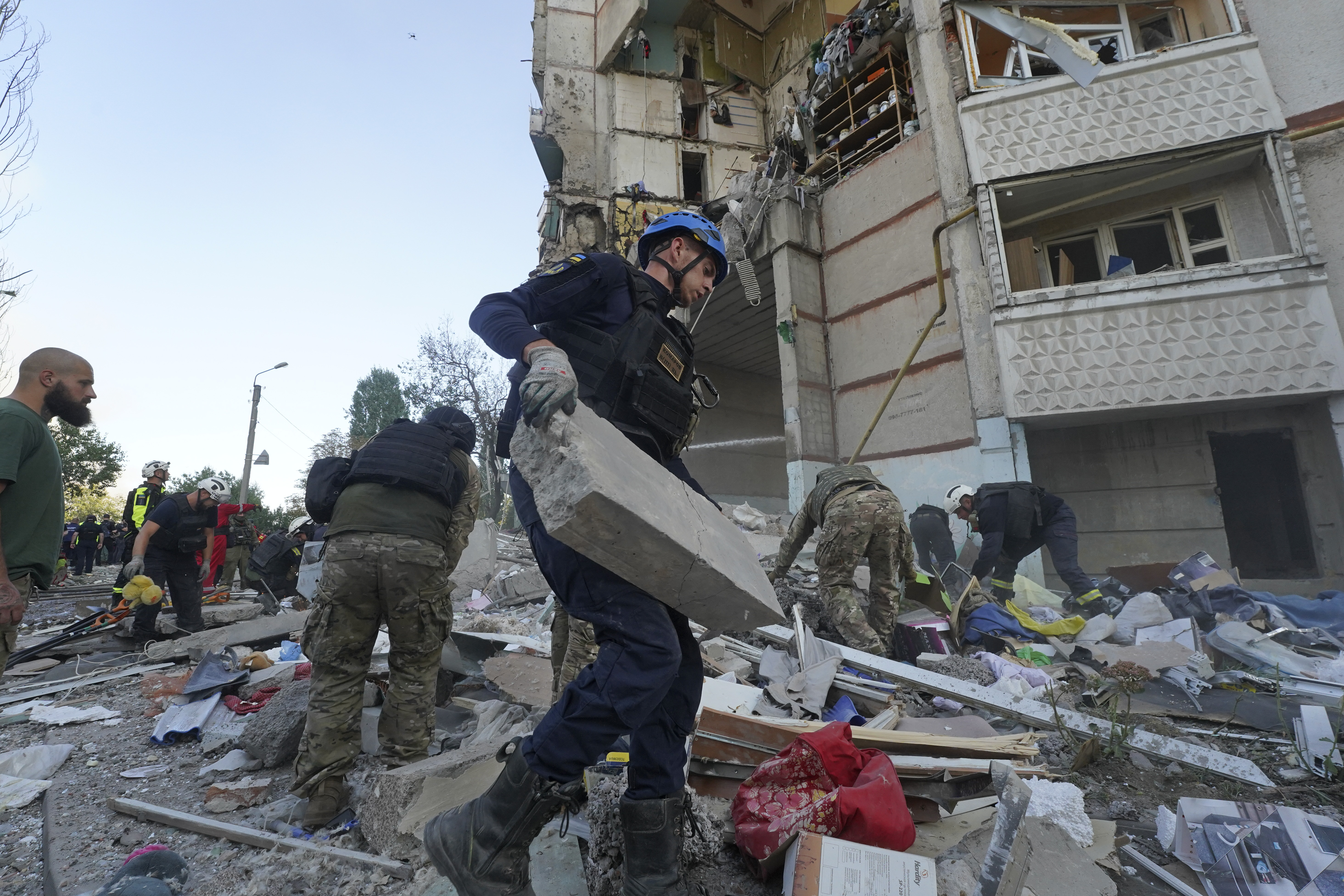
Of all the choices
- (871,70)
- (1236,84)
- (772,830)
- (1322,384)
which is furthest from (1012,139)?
(772,830)

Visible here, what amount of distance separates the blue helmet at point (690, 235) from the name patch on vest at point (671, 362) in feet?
1.12

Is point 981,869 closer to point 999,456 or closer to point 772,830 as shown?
point 772,830

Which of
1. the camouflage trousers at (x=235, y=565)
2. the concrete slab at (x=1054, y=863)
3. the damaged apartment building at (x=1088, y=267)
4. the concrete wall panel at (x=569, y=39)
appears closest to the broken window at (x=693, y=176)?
the concrete wall panel at (x=569, y=39)

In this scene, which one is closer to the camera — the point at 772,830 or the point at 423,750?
the point at 772,830

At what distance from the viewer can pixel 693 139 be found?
14.0 meters

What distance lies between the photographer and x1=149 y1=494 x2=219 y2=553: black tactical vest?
5.18 meters

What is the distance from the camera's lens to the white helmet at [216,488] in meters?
5.37

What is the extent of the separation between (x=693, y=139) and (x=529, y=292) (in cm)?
1401

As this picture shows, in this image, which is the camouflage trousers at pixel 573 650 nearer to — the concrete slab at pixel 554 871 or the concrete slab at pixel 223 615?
the concrete slab at pixel 554 871

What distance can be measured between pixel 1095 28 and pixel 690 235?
28.9ft

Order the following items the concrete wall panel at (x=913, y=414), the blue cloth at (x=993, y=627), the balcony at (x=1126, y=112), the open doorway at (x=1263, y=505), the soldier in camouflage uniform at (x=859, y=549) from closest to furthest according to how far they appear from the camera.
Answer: the soldier in camouflage uniform at (x=859, y=549)
the blue cloth at (x=993, y=627)
the open doorway at (x=1263, y=505)
the balcony at (x=1126, y=112)
the concrete wall panel at (x=913, y=414)

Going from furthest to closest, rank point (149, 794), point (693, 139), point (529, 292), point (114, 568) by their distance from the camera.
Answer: point (114, 568) → point (693, 139) → point (149, 794) → point (529, 292)

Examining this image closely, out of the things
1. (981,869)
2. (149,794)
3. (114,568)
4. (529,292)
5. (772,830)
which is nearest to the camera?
(981,869)

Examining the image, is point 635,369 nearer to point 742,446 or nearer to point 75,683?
point 75,683
